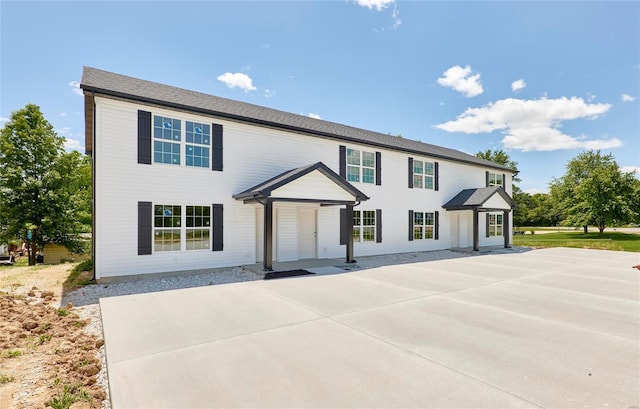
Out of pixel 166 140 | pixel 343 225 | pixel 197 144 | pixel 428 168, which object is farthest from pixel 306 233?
pixel 428 168

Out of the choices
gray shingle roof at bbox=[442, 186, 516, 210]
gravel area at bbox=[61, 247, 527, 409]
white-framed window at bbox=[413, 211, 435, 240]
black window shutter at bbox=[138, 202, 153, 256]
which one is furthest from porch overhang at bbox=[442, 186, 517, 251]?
black window shutter at bbox=[138, 202, 153, 256]

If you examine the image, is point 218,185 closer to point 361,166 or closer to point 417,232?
point 361,166

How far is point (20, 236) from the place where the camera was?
18.3 m

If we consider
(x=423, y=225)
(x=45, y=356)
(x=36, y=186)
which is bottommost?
(x=45, y=356)

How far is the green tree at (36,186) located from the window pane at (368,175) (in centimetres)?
1894

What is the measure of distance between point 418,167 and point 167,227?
1333 cm

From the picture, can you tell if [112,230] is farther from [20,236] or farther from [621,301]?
[20,236]

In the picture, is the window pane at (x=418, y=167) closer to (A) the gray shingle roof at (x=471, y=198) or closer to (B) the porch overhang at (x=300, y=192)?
(A) the gray shingle roof at (x=471, y=198)

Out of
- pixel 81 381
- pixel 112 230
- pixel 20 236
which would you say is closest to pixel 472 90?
pixel 112 230

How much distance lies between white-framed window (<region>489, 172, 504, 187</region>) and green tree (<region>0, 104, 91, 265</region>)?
93.7 ft

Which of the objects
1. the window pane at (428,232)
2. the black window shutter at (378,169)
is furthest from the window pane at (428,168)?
the black window shutter at (378,169)

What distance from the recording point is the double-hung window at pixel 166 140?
32.2 feet

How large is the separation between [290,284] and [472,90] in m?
22.1

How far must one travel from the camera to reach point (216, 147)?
35.4ft
